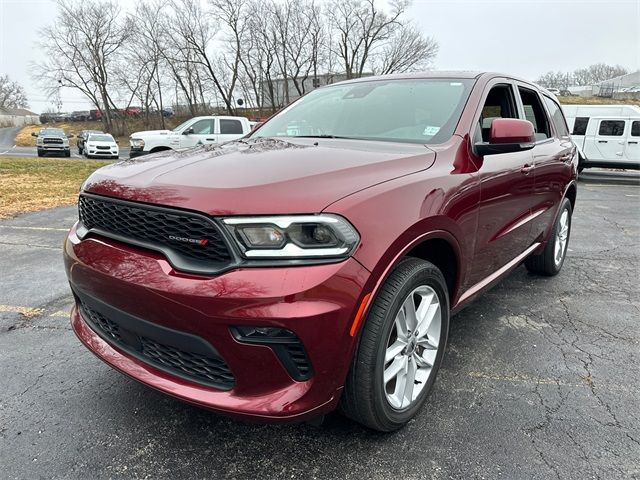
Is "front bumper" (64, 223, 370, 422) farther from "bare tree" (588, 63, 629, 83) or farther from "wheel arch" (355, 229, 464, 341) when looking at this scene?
"bare tree" (588, 63, 629, 83)

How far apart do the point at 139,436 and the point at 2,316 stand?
6.96ft

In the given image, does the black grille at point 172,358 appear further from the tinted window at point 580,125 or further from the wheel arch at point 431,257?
the tinted window at point 580,125

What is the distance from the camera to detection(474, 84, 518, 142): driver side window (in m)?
2.87

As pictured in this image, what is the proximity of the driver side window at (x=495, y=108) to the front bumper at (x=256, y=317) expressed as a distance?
1.60 metres

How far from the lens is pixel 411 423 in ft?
7.48

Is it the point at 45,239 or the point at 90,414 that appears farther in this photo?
the point at 45,239

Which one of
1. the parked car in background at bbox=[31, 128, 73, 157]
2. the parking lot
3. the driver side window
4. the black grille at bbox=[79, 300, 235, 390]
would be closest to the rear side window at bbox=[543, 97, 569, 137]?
the driver side window

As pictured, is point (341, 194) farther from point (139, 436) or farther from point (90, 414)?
point (90, 414)

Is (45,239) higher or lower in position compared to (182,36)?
lower

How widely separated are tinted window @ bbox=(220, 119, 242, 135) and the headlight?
538 inches

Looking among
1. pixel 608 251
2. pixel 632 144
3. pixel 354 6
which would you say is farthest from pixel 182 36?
pixel 608 251

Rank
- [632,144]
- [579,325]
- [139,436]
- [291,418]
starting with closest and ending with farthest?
[291,418], [139,436], [579,325], [632,144]

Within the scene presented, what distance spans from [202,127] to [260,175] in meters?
13.6

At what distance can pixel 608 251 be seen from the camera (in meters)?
5.66
